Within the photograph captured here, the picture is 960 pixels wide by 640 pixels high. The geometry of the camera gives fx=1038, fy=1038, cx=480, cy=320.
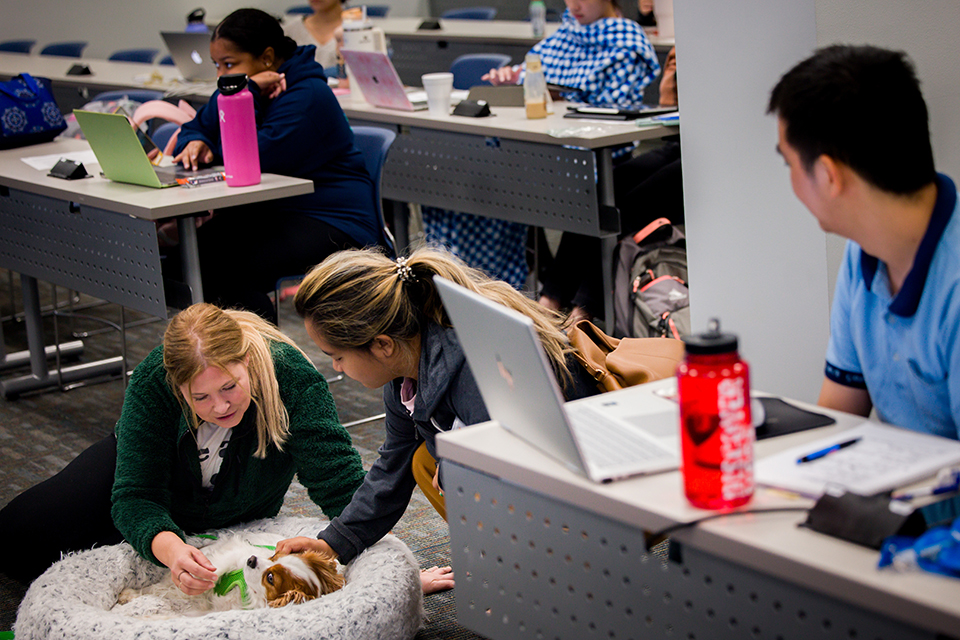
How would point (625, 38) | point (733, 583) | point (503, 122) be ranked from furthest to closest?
point (625, 38) < point (503, 122) < point (733, 583)

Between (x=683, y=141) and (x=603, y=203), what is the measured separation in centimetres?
114

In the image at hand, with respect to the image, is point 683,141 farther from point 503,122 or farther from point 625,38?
point 625,38

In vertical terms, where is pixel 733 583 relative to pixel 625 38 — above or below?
below

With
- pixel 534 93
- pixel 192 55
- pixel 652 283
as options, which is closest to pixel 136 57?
pixel 192 55

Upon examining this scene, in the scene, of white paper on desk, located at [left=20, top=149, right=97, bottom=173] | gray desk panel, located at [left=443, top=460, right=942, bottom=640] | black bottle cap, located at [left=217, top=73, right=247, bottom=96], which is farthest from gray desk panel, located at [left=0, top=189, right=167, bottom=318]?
gray desk panel, located at [left=443, top=460, right=942, bottom=640]

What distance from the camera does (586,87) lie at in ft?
12.9

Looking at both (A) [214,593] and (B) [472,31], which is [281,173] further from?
(B) [472,31]

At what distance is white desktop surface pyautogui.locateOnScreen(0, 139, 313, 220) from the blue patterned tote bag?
59 centimetres

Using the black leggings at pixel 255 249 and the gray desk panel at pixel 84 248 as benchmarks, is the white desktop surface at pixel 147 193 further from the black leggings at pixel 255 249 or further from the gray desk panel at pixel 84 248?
the black leggings at pixel 255 249

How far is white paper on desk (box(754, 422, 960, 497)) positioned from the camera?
1.02m

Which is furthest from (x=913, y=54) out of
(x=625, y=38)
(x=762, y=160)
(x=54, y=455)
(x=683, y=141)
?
(x=54, y=455)

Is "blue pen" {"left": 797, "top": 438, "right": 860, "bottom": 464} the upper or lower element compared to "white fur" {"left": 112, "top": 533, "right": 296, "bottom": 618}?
upper

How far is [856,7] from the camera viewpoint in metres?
1.72

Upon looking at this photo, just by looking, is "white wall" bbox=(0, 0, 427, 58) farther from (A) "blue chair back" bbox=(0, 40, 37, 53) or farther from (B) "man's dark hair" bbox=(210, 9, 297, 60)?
(B) "man's dark hair" bbox=(210, 9, 297, 60)
